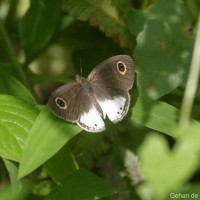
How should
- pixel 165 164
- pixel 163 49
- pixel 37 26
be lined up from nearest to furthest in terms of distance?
pixel 165 164
pixel 163 49
pixel 37 26

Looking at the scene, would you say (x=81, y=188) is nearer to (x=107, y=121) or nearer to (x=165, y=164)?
(x=107, y=121)

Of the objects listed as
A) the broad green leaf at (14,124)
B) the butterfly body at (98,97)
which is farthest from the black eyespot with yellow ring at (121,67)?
the broad green leaf at (14,124)

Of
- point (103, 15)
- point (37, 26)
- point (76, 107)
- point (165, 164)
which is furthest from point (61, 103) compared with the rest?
point (165, 164)

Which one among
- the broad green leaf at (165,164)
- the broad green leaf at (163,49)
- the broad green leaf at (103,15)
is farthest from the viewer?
the broad green leaf at (103,15)

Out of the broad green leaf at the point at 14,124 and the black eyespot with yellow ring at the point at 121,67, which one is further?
the black eyespot with yellow ring at the point at 121,67

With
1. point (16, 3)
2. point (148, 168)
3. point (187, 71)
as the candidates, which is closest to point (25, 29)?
point (16, 3)

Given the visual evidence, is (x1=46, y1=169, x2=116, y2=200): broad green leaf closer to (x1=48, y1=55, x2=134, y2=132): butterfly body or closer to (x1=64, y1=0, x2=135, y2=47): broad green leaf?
(x1=48, y1=55, x2=134, y2=132): butterfly body

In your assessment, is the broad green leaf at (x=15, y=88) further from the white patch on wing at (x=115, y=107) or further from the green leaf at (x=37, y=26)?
the green leaf at (x=37, y=26)

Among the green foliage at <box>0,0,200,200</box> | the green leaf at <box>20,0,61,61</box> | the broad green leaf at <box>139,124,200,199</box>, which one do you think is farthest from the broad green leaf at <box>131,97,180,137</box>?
the broad green leaf at <box>139,124,200,199</box>
